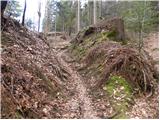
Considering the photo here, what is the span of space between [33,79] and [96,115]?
2.24 meters

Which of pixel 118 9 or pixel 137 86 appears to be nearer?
pixel 137 86

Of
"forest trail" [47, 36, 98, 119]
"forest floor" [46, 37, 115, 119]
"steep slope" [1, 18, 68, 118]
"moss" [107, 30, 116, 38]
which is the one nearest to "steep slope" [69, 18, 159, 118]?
"forest floor" [46, 37, 115, 119]

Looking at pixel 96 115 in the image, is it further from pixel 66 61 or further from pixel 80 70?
pixel 66 61

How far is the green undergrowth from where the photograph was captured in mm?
9039

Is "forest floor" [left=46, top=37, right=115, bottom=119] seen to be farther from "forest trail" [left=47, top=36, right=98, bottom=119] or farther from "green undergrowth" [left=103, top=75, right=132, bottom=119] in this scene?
"green undergrowth" [left=103, top=75, right=132, bottom=119]

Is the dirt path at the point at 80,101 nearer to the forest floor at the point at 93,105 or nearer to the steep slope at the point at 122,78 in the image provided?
the forest floor at the point at 93,105

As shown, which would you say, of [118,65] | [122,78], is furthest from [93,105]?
[118,65]

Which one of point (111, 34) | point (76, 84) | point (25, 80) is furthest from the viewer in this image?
point (111, 34)

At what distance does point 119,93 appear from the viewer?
10.0 m

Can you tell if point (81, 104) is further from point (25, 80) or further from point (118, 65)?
point (118, 65)

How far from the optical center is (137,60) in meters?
11.6

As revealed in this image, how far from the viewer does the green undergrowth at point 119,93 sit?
9039mm

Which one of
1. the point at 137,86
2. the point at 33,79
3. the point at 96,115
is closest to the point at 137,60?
the point at 137,86

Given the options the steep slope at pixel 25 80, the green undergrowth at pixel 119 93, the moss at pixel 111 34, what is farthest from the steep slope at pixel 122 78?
the moss at pixel 111 34
